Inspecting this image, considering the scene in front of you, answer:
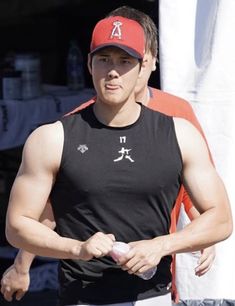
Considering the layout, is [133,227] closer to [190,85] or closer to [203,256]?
[203,256]

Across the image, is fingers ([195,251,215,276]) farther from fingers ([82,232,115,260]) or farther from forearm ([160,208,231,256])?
fingers ([82,232,115,260])

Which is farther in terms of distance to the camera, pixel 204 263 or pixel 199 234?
pixel 204 263

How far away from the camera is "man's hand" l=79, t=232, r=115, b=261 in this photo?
258cm

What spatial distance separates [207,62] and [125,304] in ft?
5.06

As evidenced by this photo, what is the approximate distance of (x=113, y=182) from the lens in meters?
2.76

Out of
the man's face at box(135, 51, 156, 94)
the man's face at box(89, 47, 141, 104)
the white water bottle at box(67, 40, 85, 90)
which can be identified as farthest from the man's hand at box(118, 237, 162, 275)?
the white water bottle at box(67, 40, 85, 90)

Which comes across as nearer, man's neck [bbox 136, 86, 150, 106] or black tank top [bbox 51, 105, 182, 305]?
black tank top [bbox 51, 105, 182, 305]

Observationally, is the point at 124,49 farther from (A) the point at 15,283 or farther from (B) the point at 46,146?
(A) the point at 15,283

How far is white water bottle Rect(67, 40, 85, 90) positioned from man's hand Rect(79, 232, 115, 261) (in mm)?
3356

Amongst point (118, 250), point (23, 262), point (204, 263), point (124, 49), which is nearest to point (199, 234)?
point (118, 250)

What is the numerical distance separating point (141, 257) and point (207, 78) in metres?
1.66

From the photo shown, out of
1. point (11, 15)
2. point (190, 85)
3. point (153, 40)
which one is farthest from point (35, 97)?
point (153, 40)

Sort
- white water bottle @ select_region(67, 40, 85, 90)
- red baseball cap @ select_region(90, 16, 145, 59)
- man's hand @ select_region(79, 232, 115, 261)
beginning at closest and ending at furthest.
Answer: man's hand @ select_region(79, 232, 115, 261) < red baseball cap @ select_region(90, 16, 145, 59) < white water bottle @ select_region(67, 40, 85, 90)

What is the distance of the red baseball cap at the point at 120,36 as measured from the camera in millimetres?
2795
